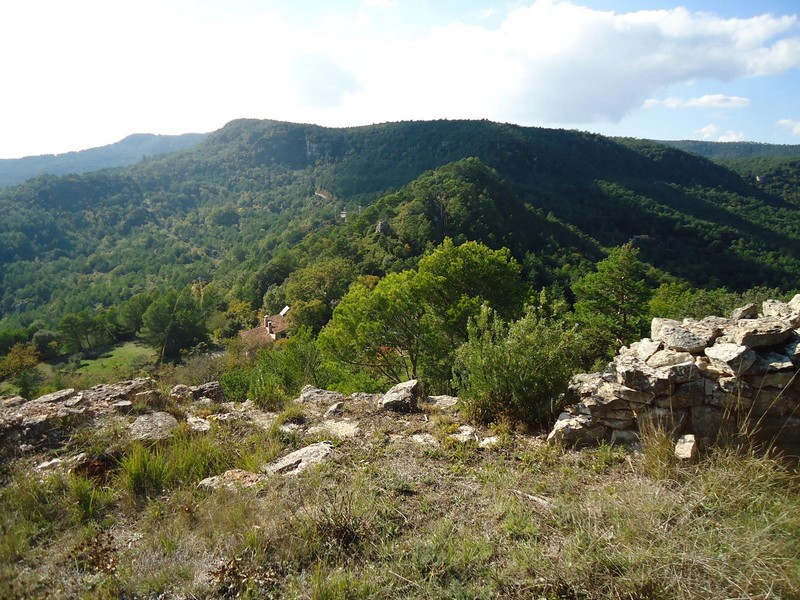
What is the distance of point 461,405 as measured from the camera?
571 centimetres

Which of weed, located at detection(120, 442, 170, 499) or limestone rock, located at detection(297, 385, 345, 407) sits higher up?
weed, located at detection(120, 442, 170, 499)

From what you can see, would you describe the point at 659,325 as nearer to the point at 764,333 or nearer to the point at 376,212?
the point at 764,333

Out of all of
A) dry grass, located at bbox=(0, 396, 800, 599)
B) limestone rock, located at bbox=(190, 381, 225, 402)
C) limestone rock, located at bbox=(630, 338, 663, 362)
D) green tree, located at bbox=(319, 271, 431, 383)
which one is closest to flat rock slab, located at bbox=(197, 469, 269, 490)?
dry grass, located at bbox=(0, 396, 800, 599)

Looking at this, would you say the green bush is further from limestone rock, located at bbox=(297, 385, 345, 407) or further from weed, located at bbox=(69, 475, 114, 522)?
weed, located at bbox=(69, 475, 114, 522)

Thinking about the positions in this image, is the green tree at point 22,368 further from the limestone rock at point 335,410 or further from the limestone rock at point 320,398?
the limestone rock at point 335,410

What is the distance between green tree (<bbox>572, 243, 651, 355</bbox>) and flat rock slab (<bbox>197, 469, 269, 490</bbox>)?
18.1 meters

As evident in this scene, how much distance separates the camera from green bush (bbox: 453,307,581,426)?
17.1ft

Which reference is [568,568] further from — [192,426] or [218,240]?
[218,240]

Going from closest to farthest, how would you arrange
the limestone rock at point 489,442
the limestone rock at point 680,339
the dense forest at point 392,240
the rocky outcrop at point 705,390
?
the rocky outcrop at point 705,390
the limestone rock at point 680,339
the limestone rock at point 489,442
the dense forest at point 392,240

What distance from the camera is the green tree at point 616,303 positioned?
64.0 feet

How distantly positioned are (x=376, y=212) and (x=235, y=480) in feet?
212

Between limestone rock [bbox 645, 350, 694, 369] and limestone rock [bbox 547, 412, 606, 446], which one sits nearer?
limestone rock [bbox 645, 350, 694, 369]

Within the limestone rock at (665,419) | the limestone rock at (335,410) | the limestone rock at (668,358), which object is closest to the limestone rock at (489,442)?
the limestone rock at (665,419)

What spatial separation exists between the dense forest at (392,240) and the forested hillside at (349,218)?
1.66 feet
